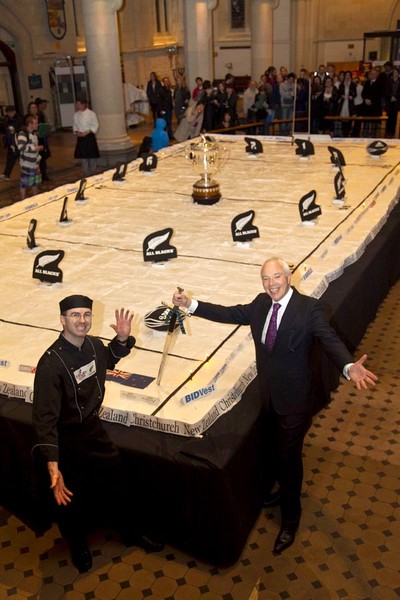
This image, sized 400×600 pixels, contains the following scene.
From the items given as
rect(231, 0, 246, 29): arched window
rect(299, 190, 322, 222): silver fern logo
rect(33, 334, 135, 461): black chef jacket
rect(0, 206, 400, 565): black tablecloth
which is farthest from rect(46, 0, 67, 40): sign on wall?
rect(33, 334, 135, 461): black chef jacket

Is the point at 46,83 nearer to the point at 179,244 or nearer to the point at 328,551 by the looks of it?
the point at 179,244

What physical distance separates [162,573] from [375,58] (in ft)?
78.0

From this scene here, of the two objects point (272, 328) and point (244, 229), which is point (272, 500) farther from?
point (244, 229)

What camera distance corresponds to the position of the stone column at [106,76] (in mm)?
12352

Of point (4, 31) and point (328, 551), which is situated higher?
point (4, 31)

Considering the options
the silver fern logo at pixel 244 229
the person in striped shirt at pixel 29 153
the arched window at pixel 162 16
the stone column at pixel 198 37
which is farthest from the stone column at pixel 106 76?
the arched window at pixel 162 16

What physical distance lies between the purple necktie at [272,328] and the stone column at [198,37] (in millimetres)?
14740

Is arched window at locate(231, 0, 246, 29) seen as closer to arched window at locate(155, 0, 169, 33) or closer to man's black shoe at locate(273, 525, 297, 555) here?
arched window at locate(155, 0, 169, 33)

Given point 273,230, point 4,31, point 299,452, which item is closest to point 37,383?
point 299,452

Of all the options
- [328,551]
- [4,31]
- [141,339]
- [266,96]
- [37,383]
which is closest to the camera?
[37,383]

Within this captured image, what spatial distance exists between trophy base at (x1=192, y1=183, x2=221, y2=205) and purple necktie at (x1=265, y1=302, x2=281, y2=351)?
4135 millimetres

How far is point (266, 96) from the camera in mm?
14812

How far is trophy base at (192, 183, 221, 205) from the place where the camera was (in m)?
7.15

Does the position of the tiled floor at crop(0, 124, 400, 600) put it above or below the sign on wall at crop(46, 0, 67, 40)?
below
